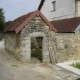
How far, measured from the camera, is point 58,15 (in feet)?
65.2

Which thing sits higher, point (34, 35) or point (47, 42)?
point (34, 35)

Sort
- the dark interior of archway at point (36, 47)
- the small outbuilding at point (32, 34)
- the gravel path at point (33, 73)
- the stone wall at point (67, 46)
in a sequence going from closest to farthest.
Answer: the gravel path at point (33, 73), the small outbuilding at point (32, 34), the stone wall at point (67, 46), the dark interior of archway at point (36, 47)

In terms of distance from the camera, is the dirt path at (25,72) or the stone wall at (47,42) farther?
the stone wall at (47,42)

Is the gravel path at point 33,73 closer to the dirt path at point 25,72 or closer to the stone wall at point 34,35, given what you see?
the dirt path at point 25,72

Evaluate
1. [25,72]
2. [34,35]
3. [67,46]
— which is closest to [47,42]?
[34,35]

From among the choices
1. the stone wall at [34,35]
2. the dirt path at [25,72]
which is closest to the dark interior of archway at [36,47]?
the stone wall at [34,35]

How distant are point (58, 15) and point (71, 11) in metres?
2.55

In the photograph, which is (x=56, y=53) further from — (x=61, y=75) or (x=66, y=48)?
(x=61, y=75)

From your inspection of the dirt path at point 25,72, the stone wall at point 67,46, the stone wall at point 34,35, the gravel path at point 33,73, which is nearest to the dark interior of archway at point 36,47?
the stone wall at point 34,35

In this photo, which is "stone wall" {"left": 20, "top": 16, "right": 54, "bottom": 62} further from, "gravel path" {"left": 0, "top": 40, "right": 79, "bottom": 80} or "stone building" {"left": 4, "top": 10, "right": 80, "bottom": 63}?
"gravel path" {"left": 0, "top": 40, "right": 79, "bottom": 80}

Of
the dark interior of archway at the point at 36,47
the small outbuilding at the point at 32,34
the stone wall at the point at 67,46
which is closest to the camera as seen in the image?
the small outbuilding at the point at 32,34

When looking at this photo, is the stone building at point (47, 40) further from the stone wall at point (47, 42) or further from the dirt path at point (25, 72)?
the dirt path at point (25, 72)

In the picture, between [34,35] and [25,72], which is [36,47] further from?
[25,72]

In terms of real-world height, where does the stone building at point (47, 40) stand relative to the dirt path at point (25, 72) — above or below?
above
